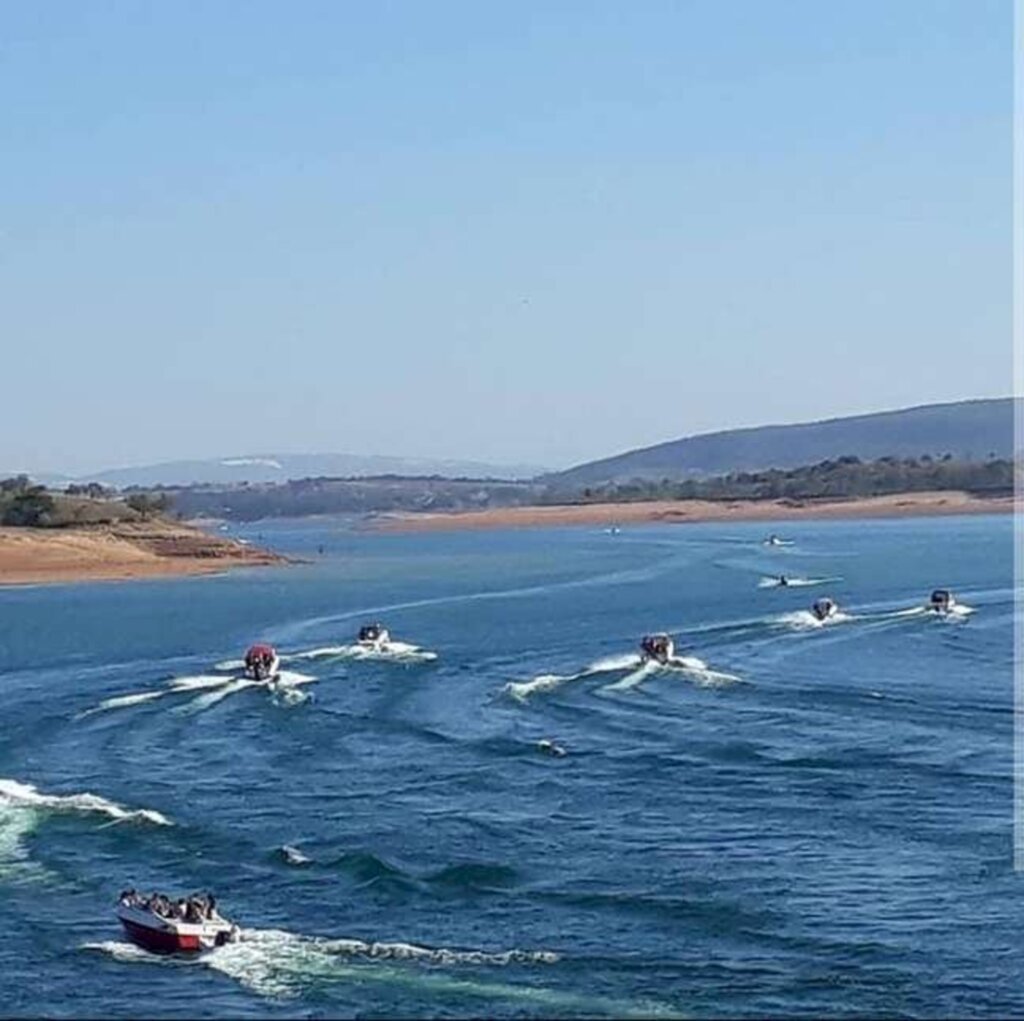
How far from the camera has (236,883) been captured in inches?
1767

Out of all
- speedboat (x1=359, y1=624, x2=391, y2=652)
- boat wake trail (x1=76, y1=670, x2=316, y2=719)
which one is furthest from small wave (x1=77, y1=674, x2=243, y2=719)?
speedboat (x1=359, y1=624, x2=391, y2=652)

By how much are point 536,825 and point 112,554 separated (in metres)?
119

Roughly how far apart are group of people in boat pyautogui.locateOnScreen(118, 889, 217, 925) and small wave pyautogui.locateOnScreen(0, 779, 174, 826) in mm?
10446

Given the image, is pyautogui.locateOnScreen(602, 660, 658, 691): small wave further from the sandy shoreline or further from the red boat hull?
the sandy shoreline

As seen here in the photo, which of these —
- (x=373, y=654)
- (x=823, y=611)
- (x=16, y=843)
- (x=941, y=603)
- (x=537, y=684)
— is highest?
(x=941, y=603)

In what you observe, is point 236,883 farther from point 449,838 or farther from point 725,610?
point 725,610

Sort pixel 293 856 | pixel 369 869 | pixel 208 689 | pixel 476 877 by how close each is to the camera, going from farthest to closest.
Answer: pixel 208 689
pixel 293 856
pixel 369 869
pixel 476 877

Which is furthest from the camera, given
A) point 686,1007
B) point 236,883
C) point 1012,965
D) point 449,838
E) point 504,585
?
point 504,585

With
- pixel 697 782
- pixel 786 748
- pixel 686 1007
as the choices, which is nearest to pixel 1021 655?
pixel 786 748

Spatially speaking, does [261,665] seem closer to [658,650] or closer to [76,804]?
[658,650]

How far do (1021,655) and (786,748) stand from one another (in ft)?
77.5

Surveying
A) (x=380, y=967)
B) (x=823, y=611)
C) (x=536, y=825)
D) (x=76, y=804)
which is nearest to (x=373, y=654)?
(x=823, y=611)

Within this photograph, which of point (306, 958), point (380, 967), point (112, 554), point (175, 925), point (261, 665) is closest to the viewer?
point (380, 967)

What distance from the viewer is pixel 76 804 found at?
53.6 meters
